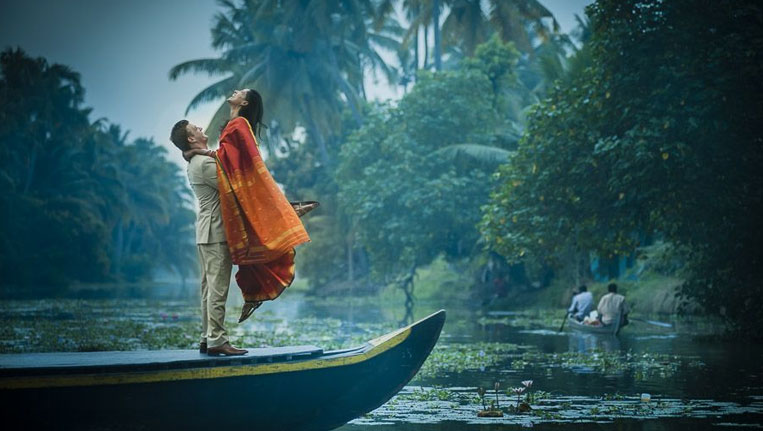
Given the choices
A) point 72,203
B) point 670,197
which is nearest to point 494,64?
point 670,197

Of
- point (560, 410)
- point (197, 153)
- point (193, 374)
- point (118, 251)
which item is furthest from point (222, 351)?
point (118, 251)

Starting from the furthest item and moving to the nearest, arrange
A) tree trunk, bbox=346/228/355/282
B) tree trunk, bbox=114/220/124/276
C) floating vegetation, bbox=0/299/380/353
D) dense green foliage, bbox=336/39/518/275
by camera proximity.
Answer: tree trunk, bbox=114/220/124/276
tree trunk, bbox=346/228/355/282
dense green foliage, bbox=336/39/518/275
floating vegetation, bbox=0/299/380/353

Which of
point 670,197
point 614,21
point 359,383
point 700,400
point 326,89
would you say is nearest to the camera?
point 359,383

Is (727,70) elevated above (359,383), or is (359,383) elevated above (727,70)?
(727,70)

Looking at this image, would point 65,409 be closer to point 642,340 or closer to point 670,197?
point 670,197

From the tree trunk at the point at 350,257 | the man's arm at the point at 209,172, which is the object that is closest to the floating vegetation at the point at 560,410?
the man's arm at the point at 209,172

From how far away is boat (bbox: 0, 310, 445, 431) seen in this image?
634 cm

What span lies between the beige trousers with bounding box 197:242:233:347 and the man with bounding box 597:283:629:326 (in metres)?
14.7

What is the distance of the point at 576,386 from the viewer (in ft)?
37.6

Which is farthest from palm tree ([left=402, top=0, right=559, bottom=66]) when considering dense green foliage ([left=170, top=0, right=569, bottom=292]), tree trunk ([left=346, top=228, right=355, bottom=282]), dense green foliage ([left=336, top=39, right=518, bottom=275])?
tree trunk ([left=346, top=228, right=355, bottom=282])

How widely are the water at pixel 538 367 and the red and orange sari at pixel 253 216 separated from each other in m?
1.95

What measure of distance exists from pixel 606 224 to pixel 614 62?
3.76m

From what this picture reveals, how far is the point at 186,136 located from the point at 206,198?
550mm

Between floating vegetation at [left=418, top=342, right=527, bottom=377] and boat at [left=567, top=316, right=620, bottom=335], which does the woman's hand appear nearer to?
floating vegetation at [left=418, top=342, right=527, bottom=377]
